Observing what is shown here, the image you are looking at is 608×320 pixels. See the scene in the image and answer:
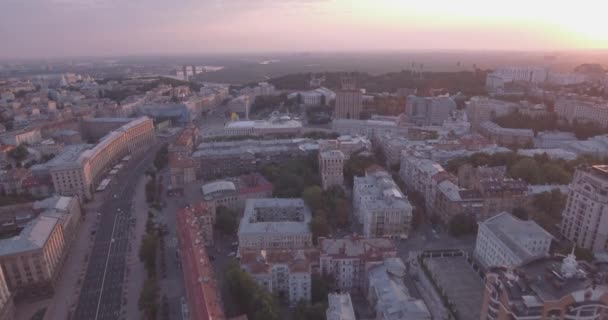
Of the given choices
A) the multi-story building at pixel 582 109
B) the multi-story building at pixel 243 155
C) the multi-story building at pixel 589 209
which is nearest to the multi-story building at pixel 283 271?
the multi-story building at pixel 589 209

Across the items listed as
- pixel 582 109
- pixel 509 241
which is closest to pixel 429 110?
pixel 582 109

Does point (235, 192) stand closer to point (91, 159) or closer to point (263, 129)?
point (91, 159)

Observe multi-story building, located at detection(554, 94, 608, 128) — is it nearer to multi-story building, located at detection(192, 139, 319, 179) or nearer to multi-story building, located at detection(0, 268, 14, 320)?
multi-story building, located at detection(192, 139, 319, 179)

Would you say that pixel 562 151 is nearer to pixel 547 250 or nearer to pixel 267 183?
pixel 547 250

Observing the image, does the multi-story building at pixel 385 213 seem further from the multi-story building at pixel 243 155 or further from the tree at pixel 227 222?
the multi-story building at pixel 243 155

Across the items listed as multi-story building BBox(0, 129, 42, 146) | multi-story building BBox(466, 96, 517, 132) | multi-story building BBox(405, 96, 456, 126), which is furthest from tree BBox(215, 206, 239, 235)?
multi-story building BBox(466, 96, 517, 132)

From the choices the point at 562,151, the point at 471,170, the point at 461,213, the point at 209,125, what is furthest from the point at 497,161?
the point at 209,125
